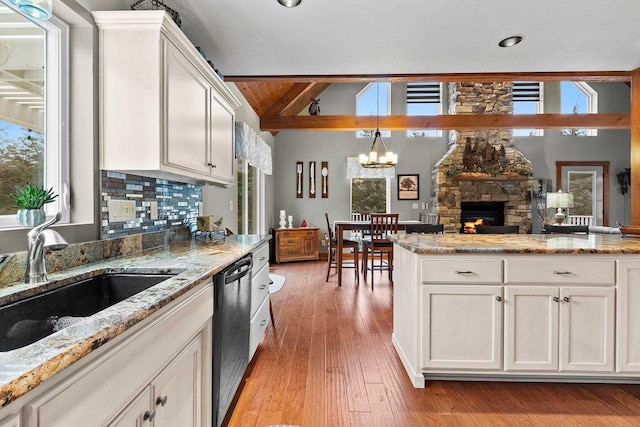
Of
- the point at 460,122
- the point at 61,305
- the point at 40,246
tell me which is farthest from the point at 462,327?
the point at 460,122

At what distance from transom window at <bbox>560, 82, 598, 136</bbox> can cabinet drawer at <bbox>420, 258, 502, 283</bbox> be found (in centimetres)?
759

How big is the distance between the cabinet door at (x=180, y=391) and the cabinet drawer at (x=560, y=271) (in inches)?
70.6

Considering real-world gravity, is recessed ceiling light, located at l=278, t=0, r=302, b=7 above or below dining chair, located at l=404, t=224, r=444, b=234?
above

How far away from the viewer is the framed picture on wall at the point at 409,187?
750 cm

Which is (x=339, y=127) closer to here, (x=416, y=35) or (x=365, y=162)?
(x=365, y=162)

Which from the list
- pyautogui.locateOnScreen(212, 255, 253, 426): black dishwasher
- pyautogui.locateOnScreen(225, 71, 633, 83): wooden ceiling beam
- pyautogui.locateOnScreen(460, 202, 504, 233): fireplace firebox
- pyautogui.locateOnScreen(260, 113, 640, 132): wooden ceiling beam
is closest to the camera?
pyautogui.locateOnScreen(212, 255, 253, 426): black dishwasher

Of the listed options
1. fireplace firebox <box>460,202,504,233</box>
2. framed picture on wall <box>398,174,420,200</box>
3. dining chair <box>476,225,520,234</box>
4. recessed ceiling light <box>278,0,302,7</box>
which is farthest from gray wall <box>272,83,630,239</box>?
recessed ceiling light <box>278,0,302,7</box>

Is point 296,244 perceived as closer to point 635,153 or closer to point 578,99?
point 635,153

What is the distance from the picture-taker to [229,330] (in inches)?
66.0

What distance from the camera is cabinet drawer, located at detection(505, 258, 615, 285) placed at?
1.99 meters

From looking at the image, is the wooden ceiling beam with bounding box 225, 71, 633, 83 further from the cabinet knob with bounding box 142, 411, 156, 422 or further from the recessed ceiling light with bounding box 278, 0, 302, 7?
the cabinet knob with bounding box 142, 411, 156, 422

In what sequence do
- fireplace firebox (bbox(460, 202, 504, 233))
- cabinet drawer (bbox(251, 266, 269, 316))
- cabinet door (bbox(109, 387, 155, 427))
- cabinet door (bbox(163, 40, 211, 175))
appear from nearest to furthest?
1. cabinet door (bbox(109, 387, 155, 427))
2. cabinet door (bbox(163, 40, 211, 175))
3. cabinet drawer (bbox(251, 266, 269, 316))
4. fireplace firebox (bbox(460, 202, 504, 233))

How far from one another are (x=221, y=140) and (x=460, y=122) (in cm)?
441

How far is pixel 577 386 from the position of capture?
209cm
